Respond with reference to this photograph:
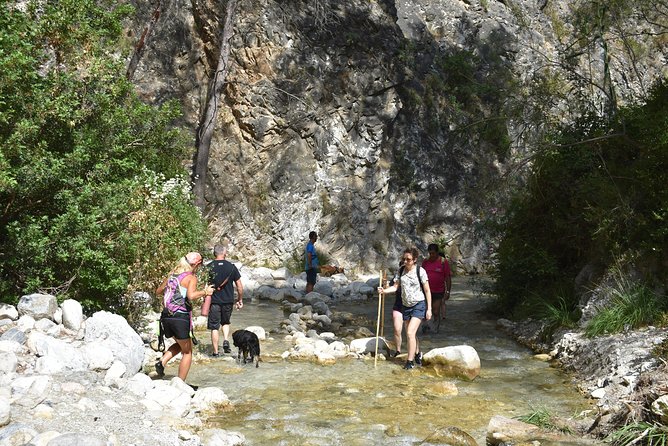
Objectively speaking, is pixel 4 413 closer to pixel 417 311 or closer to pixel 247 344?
pixel 247 344

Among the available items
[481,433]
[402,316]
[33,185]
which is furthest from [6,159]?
[481,433]

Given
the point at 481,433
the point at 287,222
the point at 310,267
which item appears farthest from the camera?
the point at 287,222

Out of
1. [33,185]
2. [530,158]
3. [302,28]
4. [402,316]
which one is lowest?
[402,316]

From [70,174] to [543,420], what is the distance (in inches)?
284

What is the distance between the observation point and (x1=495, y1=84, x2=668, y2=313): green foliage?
1091 centimetres

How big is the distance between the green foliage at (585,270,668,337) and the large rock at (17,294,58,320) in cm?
832

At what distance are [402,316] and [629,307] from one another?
3.71m

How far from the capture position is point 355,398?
27.8 ft

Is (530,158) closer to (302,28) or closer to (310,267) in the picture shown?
(310,267)

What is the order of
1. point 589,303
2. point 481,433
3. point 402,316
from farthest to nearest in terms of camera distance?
1. point 589,303
2. point 402,316
3. point 481,433

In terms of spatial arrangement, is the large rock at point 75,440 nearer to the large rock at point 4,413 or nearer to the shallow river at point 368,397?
the large rock at point 4,413

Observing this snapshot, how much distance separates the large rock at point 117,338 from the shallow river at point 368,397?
1.03 metres

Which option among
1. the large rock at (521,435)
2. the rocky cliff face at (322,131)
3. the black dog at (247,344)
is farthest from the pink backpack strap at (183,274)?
the rocky cliff face at (322,131)

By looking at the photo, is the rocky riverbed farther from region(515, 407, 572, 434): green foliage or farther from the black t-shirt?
the black t-shirt
